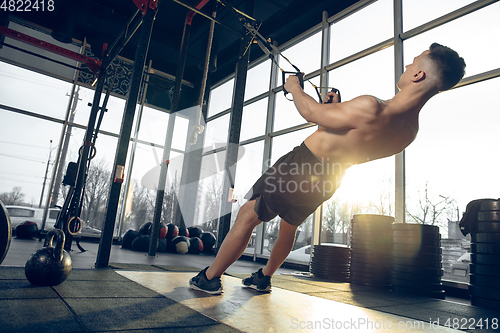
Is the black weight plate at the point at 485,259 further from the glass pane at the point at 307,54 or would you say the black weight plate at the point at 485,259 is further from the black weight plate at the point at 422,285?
the glass pane at the point at 307,54

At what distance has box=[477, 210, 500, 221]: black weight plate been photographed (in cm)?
252

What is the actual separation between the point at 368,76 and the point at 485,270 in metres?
3.10

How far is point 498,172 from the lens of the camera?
326 centimetres

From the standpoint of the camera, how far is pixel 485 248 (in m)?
2.53

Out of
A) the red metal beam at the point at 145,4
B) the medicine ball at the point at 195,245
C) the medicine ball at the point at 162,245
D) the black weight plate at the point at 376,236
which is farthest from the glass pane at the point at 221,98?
the black weight plate at the point at 376,236

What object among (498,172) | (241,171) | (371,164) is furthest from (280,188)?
(241,171)

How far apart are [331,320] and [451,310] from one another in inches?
53.0

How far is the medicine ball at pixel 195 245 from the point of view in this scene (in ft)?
19.2

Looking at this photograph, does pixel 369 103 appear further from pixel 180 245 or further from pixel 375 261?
pixel 180 245

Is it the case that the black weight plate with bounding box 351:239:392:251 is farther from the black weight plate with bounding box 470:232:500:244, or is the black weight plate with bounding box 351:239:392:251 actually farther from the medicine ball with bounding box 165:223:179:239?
the medicine ball with bounding box 165:223:179:239

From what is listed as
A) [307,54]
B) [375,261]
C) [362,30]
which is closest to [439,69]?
[375,261]

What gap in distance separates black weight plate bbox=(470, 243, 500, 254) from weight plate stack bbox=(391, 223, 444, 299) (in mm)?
387

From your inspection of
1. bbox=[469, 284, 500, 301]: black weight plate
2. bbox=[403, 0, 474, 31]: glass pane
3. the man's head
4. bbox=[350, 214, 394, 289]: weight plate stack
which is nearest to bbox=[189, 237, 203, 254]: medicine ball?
bbox=[350, 214, 394, 289]: weight plate stack

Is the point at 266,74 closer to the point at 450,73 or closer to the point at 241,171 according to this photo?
the point at 241,171
